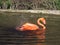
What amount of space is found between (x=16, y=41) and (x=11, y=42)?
0.26 metres

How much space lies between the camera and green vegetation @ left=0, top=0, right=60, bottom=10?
78.0 ft

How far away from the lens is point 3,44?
970 cm

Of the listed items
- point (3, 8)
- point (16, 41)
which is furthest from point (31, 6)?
point (16, 41)

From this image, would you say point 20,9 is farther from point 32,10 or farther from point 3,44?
point 3,44

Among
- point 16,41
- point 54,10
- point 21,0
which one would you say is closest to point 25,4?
point 21,0

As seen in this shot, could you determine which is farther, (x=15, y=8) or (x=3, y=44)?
(x=15, y=8)

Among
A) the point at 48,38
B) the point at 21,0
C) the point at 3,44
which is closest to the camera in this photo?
the point at 3,44

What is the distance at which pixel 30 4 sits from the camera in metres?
24.4

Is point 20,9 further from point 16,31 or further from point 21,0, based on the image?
point 16,31

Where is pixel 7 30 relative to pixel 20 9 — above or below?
above

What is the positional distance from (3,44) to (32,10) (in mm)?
13434

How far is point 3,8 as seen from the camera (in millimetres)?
23406

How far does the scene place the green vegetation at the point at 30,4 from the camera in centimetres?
2378

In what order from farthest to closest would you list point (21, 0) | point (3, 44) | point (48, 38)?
point (21, 0)
point (48, 38)
point (3, 44)
